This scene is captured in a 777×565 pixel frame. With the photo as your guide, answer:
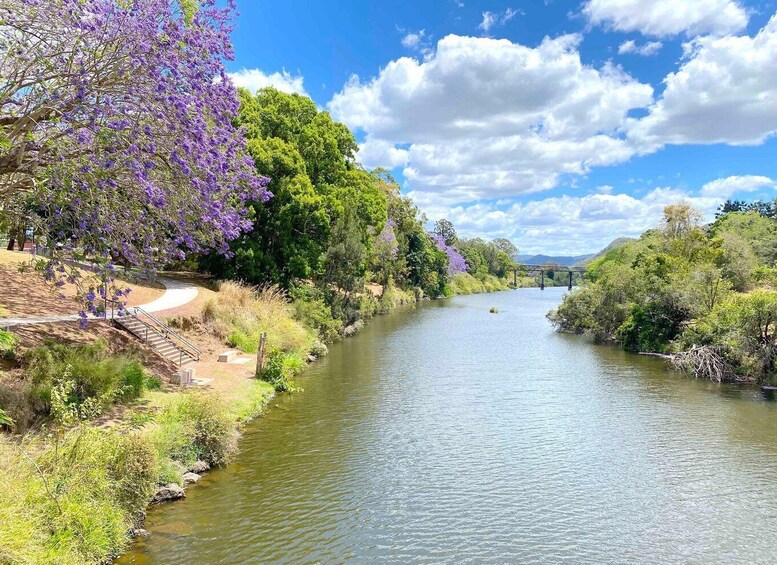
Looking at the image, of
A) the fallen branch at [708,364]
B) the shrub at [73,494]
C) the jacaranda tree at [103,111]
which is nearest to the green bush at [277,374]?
the jacaranda tree at [103,111]

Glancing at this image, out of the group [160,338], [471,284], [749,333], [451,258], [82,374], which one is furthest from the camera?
[471,284]

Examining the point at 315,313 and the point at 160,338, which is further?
the point at 315,313

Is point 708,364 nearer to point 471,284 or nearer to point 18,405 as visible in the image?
point 18,405

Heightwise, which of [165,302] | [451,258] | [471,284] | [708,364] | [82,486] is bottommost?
[82,486]

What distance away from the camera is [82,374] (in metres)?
13.4

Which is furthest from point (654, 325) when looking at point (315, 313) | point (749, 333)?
point (315, 313)

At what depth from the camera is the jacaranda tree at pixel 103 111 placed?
1041cm

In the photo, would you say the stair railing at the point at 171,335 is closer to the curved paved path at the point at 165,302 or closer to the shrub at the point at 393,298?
the curved paved path at the point at 165,302

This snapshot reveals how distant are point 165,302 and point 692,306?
89.7 ft

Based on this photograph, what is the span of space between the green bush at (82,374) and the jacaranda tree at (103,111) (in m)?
2.58

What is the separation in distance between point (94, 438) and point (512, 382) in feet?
55.7

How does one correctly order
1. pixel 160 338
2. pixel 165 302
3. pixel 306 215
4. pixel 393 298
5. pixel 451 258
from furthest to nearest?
pixel 451 258, pixel 393 298, pixel 306 215, pixel 165 302, pixel 160 338

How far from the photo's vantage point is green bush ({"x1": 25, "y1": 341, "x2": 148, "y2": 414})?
12461mm

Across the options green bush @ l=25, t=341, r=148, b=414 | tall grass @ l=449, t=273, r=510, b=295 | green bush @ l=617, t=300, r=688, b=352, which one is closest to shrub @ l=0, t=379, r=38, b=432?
green bush @ l=25, t=341, r=148, b=414
